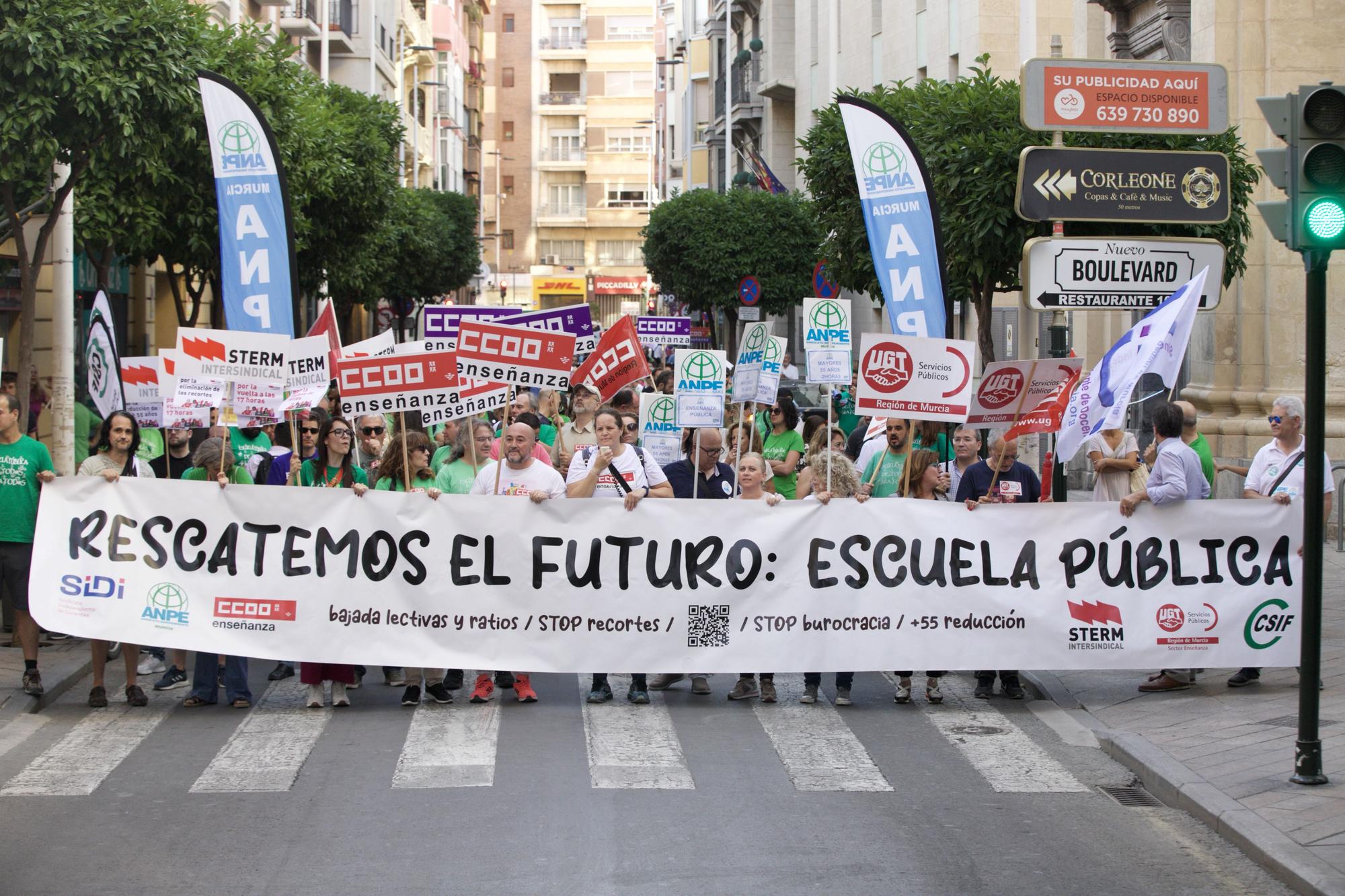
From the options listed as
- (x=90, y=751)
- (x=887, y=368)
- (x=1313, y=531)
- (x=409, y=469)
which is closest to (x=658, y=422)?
(x=409, y=469)

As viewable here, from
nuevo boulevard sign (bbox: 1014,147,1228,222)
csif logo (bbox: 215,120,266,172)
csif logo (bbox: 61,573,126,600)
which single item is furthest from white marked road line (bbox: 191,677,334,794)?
nuevo boulevard sign (bbox: 1014,147,1228,222)

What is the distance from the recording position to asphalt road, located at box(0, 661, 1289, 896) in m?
6.61

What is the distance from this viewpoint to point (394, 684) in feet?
36.2

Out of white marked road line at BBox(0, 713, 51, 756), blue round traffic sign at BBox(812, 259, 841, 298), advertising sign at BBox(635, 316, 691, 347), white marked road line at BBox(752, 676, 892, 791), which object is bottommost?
white marked road line at BBox(752, 676, 892, 791)

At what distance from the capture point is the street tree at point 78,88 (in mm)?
12938

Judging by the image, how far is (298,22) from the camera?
4325cm

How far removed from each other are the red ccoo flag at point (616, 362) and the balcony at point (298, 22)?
30.0 meters

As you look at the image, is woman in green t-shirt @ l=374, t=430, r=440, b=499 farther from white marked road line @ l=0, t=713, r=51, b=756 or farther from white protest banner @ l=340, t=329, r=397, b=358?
white protest banner @ l=340, t=329, r=397, b=358

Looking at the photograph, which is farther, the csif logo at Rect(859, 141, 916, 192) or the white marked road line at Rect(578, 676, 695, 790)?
the csif logo at Rect(859, 141, 916, 192)

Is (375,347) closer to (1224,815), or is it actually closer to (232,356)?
(232,356)

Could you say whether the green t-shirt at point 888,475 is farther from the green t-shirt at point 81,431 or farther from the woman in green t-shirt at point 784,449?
the green t-shirt at point 81,431

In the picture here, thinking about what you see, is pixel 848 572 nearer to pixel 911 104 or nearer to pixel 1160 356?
pixel 1160 356

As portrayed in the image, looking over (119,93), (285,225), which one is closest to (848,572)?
(285,225)

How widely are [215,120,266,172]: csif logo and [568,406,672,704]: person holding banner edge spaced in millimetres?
5103
